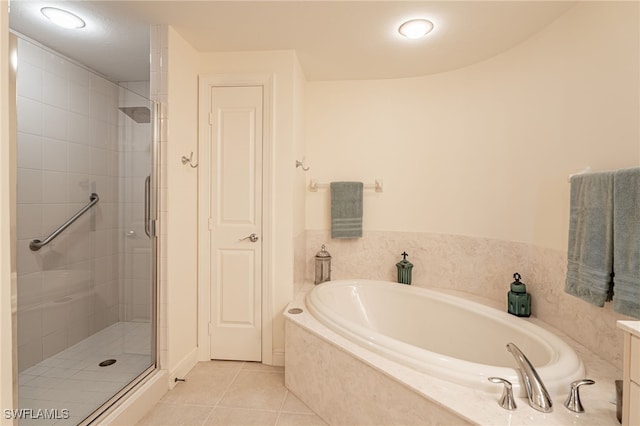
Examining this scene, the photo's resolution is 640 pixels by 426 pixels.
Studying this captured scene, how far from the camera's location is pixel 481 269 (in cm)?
246

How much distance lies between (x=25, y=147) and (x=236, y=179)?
45.6 inches

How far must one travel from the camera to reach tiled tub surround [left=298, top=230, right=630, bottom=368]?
1610mm

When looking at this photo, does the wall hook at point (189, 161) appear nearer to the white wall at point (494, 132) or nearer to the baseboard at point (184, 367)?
the white wall at point (494, 132)

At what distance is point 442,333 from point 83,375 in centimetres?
217

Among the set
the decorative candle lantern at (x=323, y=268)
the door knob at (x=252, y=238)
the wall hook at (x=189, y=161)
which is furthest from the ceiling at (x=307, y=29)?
the decorative candle lantern at (x=323, y=268)

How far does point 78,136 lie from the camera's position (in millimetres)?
1820

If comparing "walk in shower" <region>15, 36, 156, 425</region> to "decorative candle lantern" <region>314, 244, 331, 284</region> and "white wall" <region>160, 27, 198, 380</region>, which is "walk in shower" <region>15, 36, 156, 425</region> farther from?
"decorative candle lantern" <region>314, 244, 331, 284</region>

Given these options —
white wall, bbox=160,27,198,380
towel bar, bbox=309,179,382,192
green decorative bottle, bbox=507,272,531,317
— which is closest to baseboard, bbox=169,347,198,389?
white wall, bbox=160,27,198,380

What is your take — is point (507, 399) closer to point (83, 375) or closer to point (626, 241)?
point (626, 241)

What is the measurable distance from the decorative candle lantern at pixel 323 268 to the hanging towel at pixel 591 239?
165 centimetres

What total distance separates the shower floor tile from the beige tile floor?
28 centimetres

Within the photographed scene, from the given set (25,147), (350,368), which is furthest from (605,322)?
(25,147)

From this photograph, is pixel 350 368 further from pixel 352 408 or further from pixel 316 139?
pixel 316 139

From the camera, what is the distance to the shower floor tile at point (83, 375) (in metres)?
1.43
